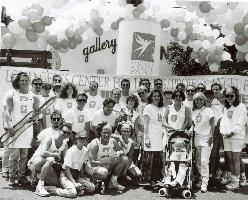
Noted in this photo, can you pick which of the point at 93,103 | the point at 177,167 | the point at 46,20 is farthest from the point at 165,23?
the point at 177,167

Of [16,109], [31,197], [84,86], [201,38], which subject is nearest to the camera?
[31,197]

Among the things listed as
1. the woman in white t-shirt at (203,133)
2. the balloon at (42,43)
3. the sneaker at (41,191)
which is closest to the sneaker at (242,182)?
the woman in white t-shirt at (203,133)

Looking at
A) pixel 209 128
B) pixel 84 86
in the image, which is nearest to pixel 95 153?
pixel 209 128

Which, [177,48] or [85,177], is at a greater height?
[177,48]

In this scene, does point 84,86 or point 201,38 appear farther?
point 201,38

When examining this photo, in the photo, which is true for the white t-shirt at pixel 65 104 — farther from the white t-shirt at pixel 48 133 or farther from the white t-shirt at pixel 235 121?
the white t-shirt at pixel 235 121

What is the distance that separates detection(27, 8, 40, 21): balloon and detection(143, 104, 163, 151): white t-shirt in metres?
2.88

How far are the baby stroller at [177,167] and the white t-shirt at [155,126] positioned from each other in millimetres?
341

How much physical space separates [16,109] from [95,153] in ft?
4.50

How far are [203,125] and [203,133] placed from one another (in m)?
0.12

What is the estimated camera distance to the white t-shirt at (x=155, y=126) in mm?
6051

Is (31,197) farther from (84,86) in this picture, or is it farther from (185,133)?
(84,86)

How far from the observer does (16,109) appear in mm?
5941

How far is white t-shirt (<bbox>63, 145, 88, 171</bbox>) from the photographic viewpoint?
17.9 feet
